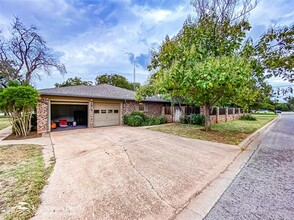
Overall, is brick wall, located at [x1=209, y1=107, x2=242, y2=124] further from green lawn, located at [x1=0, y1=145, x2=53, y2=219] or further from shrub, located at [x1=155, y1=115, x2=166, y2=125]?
green lawn, located at [x1=0, y1=145, x2=53, y2=219]

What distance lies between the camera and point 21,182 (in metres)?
3.63

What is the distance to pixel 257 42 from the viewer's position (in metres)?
9.97

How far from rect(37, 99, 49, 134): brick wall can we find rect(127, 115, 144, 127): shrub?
6.01 m

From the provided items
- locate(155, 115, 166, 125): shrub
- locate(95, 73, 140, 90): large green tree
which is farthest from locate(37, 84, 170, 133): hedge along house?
locate(95, 73, 140, 90): large green tree

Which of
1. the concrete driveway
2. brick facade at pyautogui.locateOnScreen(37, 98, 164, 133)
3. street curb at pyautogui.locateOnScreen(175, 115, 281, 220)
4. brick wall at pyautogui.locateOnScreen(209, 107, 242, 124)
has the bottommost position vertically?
street curb at pyautogui.locateOnScreen(175, 115, 281, 220)

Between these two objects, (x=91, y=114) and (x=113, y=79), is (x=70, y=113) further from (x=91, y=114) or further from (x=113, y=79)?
(x=113, y=79)

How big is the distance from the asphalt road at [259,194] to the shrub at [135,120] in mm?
9105

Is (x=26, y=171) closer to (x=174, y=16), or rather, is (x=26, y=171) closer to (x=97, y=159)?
(x=97, y=159)

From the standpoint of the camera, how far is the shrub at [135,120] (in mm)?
13453

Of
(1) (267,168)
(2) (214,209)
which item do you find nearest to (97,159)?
(2) (214,209)

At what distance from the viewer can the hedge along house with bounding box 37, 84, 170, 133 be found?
10.5 metres

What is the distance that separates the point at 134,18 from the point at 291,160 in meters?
12.2

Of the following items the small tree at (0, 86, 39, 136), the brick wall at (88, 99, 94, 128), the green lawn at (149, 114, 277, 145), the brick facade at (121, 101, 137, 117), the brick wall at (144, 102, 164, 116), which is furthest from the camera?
the brick wall at (144, 102, 164, 116)

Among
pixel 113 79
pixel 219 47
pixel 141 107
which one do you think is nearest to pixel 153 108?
pixel 141 107
